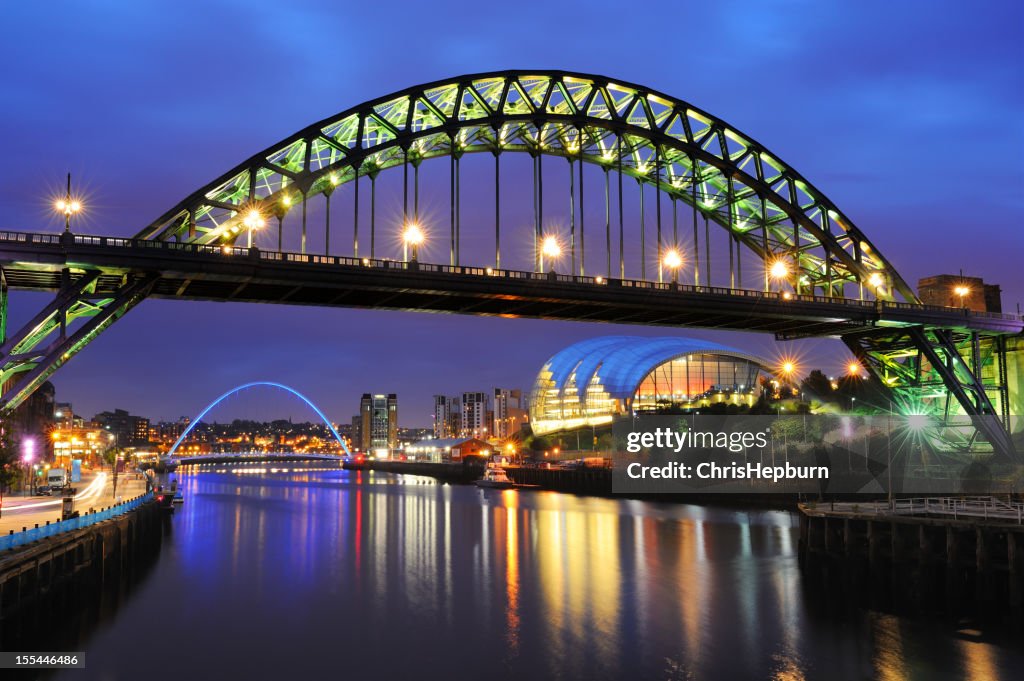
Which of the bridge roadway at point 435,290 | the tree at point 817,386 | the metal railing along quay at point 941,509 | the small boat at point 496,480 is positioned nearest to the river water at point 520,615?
the metal railing along quay at point 941,509

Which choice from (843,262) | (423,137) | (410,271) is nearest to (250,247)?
(410,271)

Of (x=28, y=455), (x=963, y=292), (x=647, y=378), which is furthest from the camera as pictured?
(x=647, y=378)

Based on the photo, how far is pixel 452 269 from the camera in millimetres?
57656

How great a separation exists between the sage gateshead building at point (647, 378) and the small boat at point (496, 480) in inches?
726

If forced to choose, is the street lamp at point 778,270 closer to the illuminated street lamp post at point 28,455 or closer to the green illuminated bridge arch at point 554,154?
the green illuminated bridge arch at point 554,154

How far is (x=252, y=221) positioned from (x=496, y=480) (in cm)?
7941

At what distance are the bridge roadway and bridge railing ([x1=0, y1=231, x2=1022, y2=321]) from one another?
75 mm

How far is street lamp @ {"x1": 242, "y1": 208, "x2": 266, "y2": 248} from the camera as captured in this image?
171 feet

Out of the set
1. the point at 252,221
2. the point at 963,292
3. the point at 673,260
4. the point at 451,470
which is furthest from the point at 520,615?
the point at 451,470

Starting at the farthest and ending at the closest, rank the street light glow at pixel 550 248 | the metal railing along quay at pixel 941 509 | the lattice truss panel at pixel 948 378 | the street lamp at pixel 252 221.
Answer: the lattice truss panel at pixel 948 378, the street light glow at pixel 550 248, the street lamp at pixel 252 221, the metal railing along quay at pixel 941 509

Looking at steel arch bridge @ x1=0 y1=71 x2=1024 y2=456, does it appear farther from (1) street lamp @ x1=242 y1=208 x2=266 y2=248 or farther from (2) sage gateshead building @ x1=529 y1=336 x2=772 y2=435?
(2) sage gateshead building @ x1=529 y1=336 x2=772 y2=435

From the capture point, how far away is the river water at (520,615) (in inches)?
1149

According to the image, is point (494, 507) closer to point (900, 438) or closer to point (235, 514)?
point (235, 514)

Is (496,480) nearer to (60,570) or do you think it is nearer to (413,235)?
(413,235)
